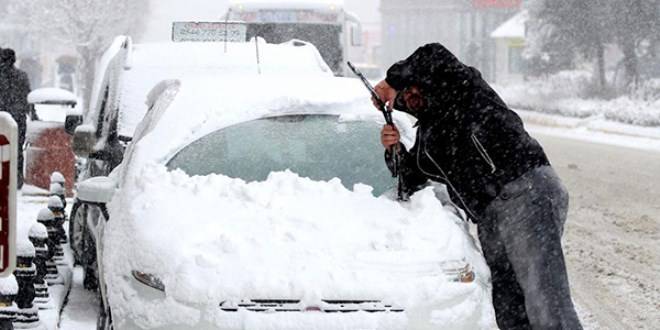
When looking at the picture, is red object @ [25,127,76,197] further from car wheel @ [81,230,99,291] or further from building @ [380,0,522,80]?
building @ [380,0,522,80]

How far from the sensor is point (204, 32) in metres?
11.0

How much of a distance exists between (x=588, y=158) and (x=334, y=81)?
15694 mm

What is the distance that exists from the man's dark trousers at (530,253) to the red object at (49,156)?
9.34m

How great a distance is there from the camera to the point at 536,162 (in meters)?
5.04

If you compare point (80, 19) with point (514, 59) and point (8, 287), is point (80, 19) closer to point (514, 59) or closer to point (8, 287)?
point (8, 287)

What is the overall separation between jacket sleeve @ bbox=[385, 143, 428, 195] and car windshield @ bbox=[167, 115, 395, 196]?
15.0 inches

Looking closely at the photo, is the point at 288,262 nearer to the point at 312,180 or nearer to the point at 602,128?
the point at 312,180

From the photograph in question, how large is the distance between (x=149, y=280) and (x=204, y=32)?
21.6 feet

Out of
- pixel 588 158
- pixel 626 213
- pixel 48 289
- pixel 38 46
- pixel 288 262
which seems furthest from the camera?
pixel 38 46

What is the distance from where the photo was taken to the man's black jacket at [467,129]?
16.5 ft

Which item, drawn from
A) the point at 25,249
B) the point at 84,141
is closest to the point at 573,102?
the point at 84,141

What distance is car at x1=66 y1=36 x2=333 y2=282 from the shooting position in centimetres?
784

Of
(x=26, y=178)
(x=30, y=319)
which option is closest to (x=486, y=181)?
(x=30, y=319)

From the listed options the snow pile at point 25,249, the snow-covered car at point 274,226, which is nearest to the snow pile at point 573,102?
the snow-covered car at point 274,226
